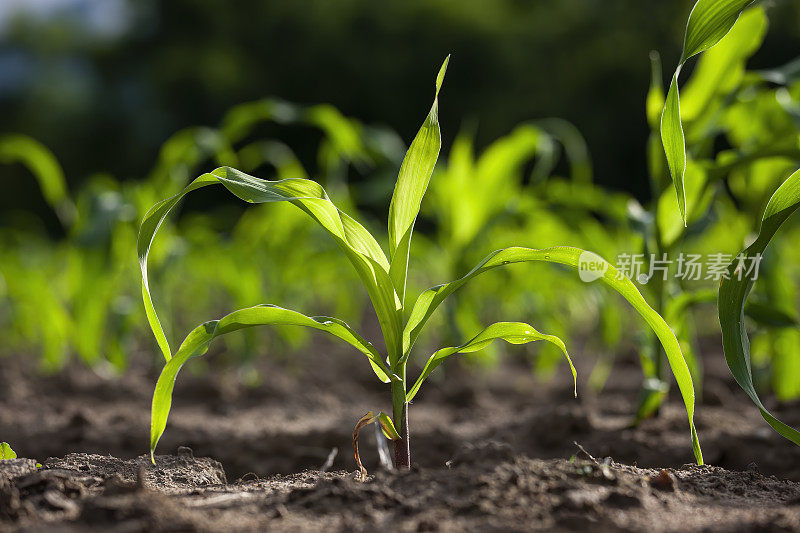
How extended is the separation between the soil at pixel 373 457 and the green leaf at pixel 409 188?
0.24 metres

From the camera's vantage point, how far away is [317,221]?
825mm

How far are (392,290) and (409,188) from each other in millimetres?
128

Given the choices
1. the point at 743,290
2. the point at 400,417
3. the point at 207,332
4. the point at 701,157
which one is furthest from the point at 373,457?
the point at 701,157

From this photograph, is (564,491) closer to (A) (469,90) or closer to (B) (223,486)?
(B) (223,486)

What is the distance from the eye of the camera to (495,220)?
1.77 metres

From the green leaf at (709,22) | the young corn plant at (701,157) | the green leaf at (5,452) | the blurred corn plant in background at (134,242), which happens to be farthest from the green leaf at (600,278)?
the blurred corn plant in background at (134,242)

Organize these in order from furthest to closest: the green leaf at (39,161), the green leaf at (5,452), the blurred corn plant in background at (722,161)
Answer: the green leaf at (39,161) < the blurred corn plant in background at (722,161) < the green leaf at (5,452)

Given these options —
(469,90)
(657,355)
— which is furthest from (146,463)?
(469,90)

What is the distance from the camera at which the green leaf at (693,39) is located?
0.81 m

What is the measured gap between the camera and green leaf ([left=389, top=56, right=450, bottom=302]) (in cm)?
83

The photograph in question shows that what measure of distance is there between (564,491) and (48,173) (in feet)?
5.66

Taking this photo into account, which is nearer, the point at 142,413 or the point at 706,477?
the point at 706,477

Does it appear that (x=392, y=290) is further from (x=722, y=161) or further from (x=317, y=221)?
(x=722, y=161)

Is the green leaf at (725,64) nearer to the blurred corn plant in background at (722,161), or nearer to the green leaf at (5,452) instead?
the blurred corn plant in background at (722,161)
